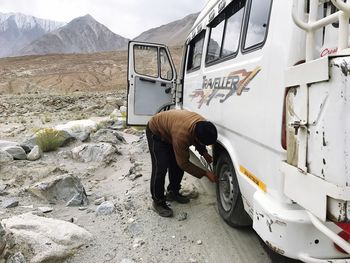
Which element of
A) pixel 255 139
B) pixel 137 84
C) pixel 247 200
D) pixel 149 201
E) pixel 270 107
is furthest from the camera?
pixel 137 84

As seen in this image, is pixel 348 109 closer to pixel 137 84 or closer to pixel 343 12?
pixel 343 12

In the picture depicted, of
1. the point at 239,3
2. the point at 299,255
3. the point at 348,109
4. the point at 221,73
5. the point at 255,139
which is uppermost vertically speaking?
the point at 239,3

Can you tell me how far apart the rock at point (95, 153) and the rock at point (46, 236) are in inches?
129

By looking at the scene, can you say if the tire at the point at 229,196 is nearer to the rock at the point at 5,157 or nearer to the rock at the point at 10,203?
the rock at the point at 10,203

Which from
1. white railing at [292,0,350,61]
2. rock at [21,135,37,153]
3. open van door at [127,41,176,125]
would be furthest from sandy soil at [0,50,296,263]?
white railing at [292,0,350,61]

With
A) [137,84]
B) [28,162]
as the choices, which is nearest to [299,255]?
[137,84]

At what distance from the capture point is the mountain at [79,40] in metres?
112

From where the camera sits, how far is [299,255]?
2426 mm

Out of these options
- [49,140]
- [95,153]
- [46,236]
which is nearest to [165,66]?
[95,153]

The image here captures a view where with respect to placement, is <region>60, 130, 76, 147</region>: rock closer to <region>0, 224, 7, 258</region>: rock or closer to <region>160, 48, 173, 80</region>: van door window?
<region>160, 48, 173, 80</region>: van door window

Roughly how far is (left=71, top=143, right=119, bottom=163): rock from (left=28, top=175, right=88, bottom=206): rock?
6.73 feet

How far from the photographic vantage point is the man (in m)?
3.76

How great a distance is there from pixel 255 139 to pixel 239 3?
1427 mm

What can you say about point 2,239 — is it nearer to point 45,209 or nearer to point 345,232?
point 45,209
